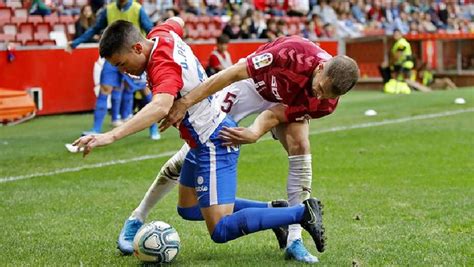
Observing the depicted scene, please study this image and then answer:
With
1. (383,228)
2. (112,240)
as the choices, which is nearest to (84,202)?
(112,240)

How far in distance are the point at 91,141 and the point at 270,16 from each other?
22.7 metres

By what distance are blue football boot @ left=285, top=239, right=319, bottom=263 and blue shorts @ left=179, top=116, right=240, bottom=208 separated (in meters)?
0.53

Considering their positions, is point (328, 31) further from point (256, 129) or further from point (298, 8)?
point (256, 129)

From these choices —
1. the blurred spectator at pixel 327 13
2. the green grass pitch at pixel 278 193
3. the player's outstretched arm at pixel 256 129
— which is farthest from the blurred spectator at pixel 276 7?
the player's outstretched arm at pixel 256 129

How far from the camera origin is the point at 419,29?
110 ft

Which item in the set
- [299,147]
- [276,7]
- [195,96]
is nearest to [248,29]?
[276,7]

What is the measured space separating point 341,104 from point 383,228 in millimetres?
13778

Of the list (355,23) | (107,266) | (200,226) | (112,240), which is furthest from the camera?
(355,23)

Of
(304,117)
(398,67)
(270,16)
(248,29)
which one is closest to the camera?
(304,117)

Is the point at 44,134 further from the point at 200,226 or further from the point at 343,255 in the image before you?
the point at 343,255

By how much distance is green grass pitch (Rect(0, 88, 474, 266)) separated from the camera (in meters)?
7.25

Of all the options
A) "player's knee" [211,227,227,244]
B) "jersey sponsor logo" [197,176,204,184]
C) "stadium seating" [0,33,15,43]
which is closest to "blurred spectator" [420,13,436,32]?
"stadium seating" [0,33,15,43]

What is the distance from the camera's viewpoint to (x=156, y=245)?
268 inches

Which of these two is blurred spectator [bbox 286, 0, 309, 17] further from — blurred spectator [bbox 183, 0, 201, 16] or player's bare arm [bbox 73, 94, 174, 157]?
player's bare arm [bbox 73, 94, 174, 157]
